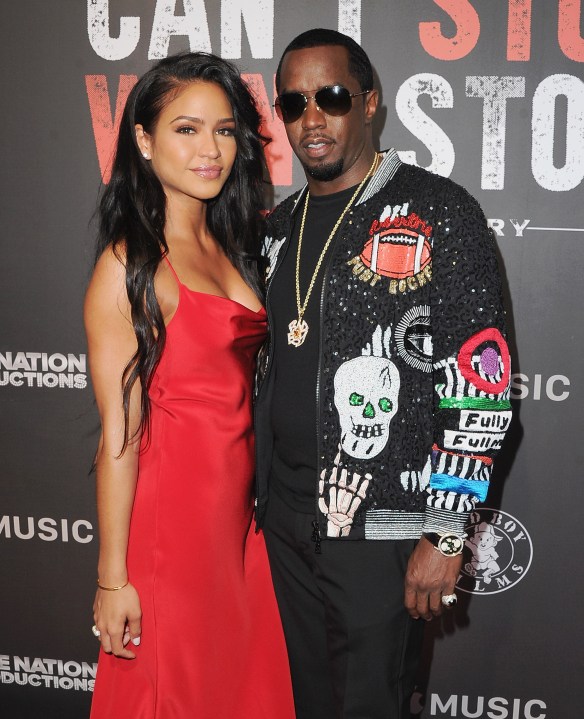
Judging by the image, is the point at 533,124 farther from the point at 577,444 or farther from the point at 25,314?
the point at 25,314

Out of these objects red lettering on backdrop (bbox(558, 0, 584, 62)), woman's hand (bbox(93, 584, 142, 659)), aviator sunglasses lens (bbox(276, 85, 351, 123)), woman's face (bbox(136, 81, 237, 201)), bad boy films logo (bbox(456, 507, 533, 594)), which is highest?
red lettering on backdrop (bbox(558, 0, 584, 62))

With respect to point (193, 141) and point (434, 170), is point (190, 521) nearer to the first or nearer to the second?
point (193, 141)

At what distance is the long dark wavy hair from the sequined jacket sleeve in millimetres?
602

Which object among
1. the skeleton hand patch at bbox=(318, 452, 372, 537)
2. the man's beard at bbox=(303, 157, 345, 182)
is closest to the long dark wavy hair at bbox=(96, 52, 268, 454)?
the man's beard at bbox=(303, 157, 345, 182)

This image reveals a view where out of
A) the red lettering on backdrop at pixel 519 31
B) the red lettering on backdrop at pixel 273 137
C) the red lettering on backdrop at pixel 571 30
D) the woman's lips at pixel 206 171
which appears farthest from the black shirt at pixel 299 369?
the red lettering on backdrop at pixel 571 30

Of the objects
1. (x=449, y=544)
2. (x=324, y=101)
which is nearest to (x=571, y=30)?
(x=324, y=101)

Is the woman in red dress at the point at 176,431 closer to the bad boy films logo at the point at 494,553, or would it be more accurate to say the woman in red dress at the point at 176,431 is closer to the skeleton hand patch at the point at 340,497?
the skeleton hand patch at the point at 340,497

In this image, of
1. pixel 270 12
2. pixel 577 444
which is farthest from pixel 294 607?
pixel 270 12

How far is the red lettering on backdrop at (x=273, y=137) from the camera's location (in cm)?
268

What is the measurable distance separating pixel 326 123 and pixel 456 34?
783mm

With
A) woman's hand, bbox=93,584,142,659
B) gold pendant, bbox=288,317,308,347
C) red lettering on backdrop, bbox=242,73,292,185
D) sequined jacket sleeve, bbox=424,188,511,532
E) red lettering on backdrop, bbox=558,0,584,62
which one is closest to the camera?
sequined jacket sleeve, bbox=424,188,511,532

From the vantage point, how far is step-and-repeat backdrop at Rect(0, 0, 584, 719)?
8.44 ft

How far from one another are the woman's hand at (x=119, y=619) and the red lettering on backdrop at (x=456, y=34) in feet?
6.39

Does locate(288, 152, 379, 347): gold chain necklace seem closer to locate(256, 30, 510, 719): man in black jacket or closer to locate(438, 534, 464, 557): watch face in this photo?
locate(256, 30, 510, 719): man in black jacket
